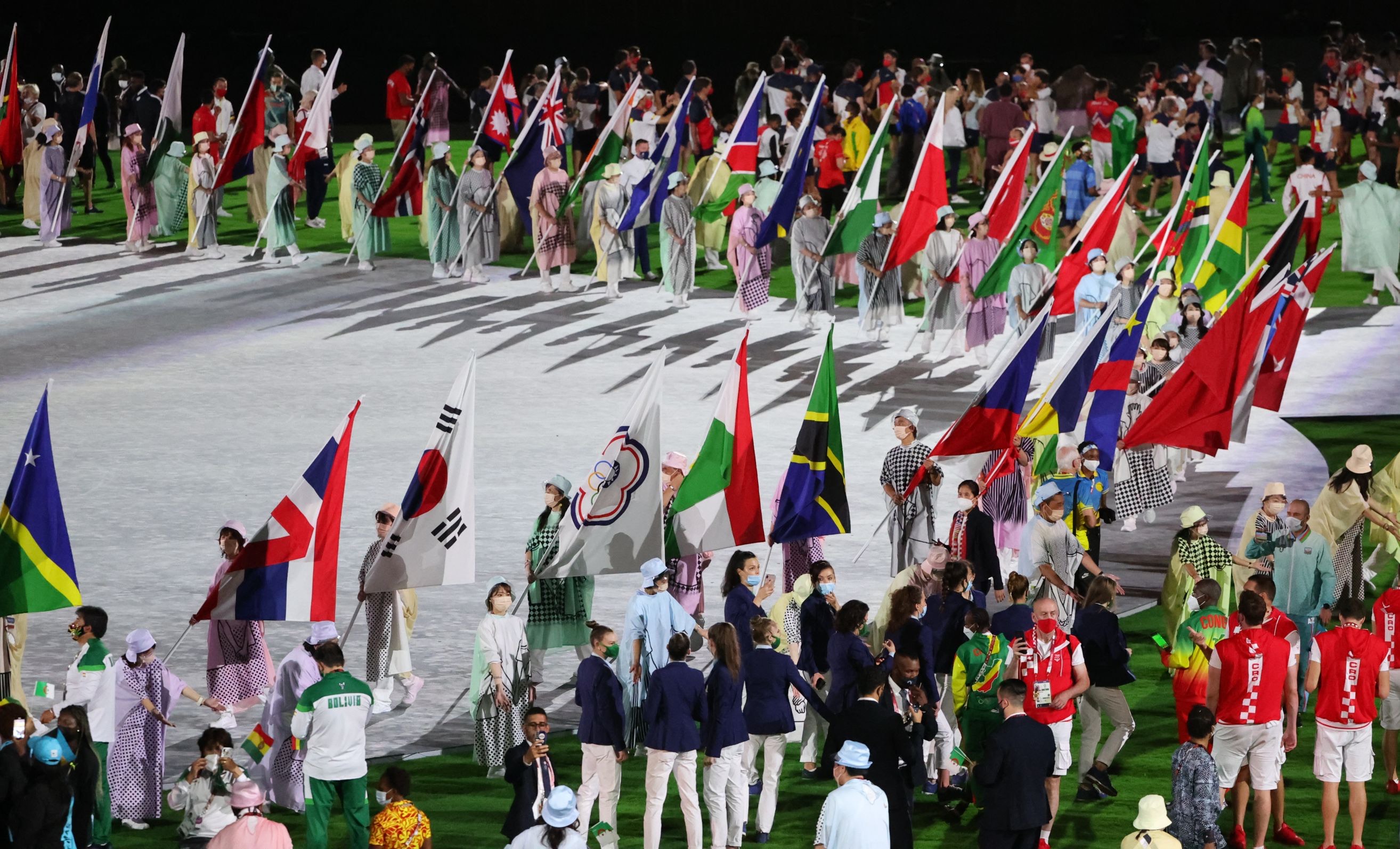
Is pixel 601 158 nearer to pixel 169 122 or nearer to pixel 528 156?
pixel 528 156

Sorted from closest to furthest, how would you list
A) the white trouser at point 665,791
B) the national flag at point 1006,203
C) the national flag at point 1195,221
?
the white trouser at point 665,791
the national flag at point 1195,221
the national flag at point 1006,203

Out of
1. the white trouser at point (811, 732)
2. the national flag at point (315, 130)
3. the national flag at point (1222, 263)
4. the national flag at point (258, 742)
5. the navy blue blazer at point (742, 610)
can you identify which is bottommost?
the white trouser at point (811, 732)

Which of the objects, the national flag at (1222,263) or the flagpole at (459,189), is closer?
the national flag at (1222,263)

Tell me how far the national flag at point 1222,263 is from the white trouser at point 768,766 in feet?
40.1

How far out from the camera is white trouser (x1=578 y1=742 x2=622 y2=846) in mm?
11438

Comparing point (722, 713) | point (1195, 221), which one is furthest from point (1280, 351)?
point (722, 713)

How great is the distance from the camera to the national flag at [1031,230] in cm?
2212

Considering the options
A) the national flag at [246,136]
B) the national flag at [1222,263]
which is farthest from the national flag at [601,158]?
the national flag at [1222,263]

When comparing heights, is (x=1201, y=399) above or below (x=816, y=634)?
above

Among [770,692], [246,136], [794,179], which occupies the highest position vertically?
[246,136]

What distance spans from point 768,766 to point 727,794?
35 centimetres

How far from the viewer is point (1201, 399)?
16.5 meters

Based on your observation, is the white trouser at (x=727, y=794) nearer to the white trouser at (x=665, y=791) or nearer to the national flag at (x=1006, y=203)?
the white trouser at (x=665, y=791)

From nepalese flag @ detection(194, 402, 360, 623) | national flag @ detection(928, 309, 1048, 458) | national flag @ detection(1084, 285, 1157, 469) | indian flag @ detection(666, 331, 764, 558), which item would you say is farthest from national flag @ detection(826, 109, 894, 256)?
nepalese flag @ detection(194, 402, 360, 623)
